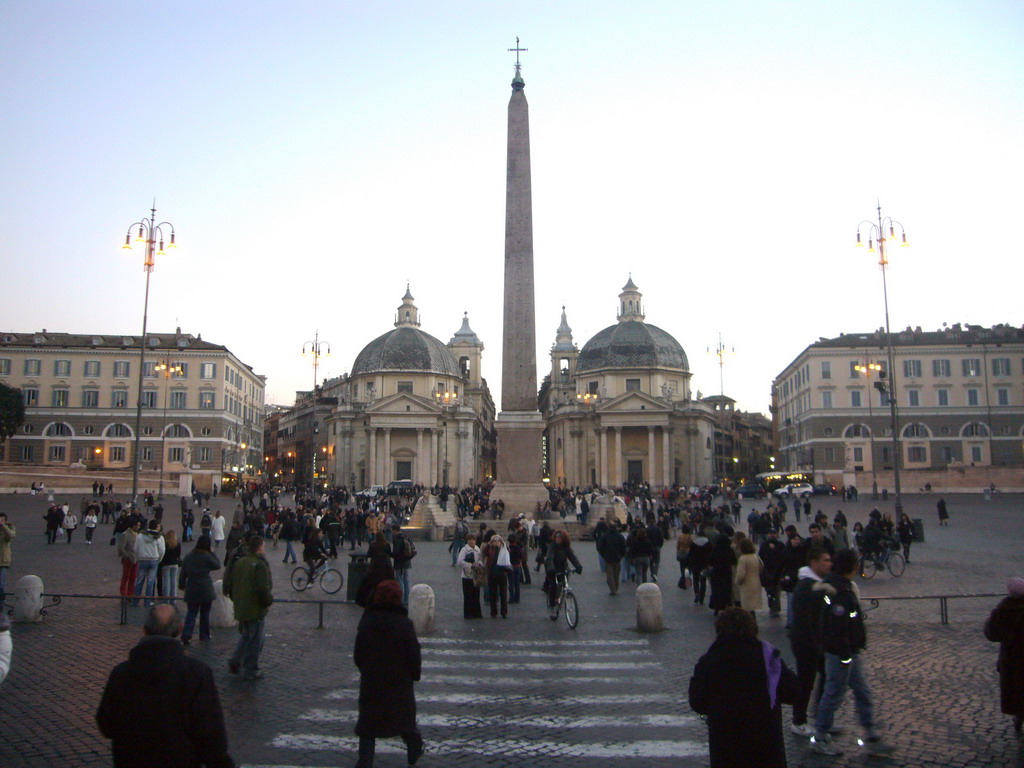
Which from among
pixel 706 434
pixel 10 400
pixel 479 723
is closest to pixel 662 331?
pixel 706 434

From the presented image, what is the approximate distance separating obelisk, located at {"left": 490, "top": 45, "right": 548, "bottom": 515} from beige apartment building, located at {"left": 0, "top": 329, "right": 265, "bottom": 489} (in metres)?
39.4

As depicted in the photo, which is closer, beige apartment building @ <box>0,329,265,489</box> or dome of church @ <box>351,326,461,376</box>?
beige apartment building @ <box>0,329,265,489</box>

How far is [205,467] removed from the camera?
6431 centimetres

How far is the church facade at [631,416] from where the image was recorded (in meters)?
73.6

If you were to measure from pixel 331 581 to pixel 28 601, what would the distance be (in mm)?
5288

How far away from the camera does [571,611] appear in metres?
11.9

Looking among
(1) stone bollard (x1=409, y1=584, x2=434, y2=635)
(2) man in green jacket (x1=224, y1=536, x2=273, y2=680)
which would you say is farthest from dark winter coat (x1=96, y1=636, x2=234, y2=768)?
(1) stone bollard (x1=409, y1=584, x2=434, y2=635)

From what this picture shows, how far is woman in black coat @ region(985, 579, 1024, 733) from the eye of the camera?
6.38m

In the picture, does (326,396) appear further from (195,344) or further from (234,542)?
(234,542)

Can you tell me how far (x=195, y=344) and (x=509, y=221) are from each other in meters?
45.6

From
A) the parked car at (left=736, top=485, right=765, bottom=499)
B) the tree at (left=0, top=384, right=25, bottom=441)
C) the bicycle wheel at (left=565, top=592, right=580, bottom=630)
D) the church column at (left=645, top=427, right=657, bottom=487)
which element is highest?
the tree at (left=0, top=384, right=25, bottom=441)

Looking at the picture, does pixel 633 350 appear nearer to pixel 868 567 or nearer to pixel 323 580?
pixel 868 567

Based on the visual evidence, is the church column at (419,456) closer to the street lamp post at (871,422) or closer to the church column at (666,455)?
the church column at (666,455)

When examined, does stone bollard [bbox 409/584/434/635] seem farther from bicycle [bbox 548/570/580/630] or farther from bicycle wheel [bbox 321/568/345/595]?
bicycle wheel [bbox 321/568/345/595]
